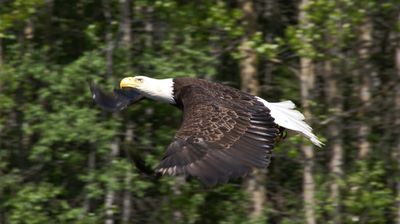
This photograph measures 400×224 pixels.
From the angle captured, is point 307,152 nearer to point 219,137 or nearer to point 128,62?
point 128,62

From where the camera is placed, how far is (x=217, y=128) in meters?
7.86

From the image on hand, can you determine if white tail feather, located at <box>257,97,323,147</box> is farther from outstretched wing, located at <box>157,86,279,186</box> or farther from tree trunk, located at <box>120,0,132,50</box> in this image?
tree trunk, located at <box>120,0,132,50</box>

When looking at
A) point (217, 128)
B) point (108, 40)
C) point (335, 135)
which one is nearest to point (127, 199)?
point (108, 40)

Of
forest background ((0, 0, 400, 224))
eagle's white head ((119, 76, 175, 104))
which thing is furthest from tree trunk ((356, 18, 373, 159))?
eagle's white head ((119, 76, 175, 104))

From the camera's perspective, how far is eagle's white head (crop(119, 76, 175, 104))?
8594 millimetres

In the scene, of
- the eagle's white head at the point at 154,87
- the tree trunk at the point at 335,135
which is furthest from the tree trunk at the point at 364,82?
the eagle's white head at the point at 154,87

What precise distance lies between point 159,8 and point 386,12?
6.47ft

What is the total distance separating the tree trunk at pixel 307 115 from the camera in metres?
10.2

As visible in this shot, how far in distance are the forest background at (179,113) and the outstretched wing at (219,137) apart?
1.72 metres

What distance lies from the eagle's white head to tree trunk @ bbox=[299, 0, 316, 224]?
1.87 metres

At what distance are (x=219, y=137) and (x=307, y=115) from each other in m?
2.54

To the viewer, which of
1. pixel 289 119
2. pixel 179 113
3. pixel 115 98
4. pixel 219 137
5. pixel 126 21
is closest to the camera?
pixel 219 137

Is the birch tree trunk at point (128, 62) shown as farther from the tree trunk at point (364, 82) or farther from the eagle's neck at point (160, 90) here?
the tree trunk at point (364, 82)

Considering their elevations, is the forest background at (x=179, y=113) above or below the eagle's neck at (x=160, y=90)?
below
